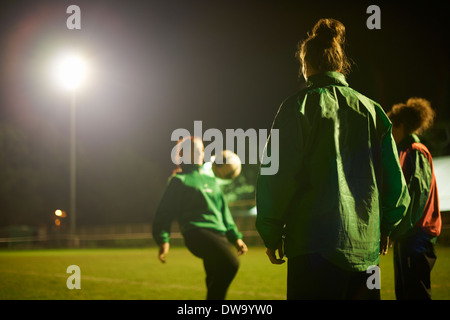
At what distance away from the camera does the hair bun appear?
3.06 m

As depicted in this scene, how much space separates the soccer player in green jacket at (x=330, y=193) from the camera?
8.64ft

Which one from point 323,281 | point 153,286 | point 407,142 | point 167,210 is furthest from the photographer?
point 153,286

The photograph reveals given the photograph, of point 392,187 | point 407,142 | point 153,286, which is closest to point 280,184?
point 392,187

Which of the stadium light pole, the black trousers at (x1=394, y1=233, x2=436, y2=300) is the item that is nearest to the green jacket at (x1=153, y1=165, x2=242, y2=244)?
the black trousers at (x1=394, y1=233, x2=436, y2=300)

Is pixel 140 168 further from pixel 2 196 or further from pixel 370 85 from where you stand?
pixel 370 85

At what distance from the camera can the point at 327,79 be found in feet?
9.59

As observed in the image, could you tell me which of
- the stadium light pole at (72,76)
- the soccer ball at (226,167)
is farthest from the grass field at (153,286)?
the stadium light pole at (72,76)

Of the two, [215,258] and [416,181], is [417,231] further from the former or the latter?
[215,258]

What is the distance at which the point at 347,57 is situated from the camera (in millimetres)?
3195

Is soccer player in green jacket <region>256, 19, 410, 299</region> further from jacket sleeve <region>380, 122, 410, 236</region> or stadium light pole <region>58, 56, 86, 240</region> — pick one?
stadium light pole <region>58, 56, 86, 240</region>

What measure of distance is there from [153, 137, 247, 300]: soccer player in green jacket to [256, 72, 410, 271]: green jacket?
2179mm

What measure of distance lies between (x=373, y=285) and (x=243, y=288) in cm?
628

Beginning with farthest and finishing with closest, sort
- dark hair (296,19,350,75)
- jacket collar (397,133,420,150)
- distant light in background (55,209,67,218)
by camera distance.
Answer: distant light in background (55,209,67,218) → jacket collar (397,133,420,150) → dark hair (296,19,350,75)

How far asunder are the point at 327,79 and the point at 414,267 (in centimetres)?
227
